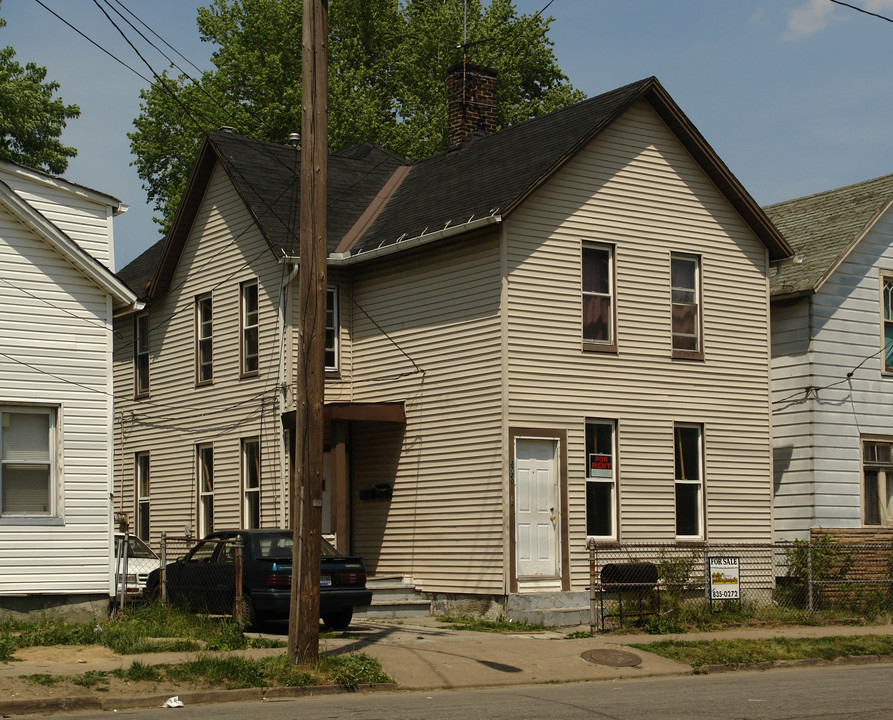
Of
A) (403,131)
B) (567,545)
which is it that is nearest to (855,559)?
(567,545)

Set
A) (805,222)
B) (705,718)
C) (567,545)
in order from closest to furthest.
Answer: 1. (705,718)
2. (567,545)
3. (805,222)

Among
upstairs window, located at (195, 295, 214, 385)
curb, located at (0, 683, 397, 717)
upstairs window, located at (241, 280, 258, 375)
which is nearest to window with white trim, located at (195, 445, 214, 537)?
upstairs window, located at (195, 295, 214, 385)

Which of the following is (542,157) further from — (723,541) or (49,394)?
(49,394)

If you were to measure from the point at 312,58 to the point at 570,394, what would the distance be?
28.4ft

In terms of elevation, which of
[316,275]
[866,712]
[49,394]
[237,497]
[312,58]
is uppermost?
[312,58]

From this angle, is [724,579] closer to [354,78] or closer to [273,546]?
[273,546]

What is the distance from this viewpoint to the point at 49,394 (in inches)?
711

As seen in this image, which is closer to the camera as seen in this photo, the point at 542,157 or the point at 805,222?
the point at 542,157

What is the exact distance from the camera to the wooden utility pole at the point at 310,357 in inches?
548

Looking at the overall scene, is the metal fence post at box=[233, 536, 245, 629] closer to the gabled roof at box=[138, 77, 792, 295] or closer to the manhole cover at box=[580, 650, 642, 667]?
the manhole cover at box=[580, 650, 642, 667]

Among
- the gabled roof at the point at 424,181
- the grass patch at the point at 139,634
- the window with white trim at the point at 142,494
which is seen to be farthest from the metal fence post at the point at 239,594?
the window with white trim at the point at 142,494

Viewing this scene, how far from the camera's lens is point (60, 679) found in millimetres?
12852

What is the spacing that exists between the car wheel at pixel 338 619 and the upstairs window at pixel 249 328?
25.8 feet

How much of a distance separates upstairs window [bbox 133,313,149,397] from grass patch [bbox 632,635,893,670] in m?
15.2
